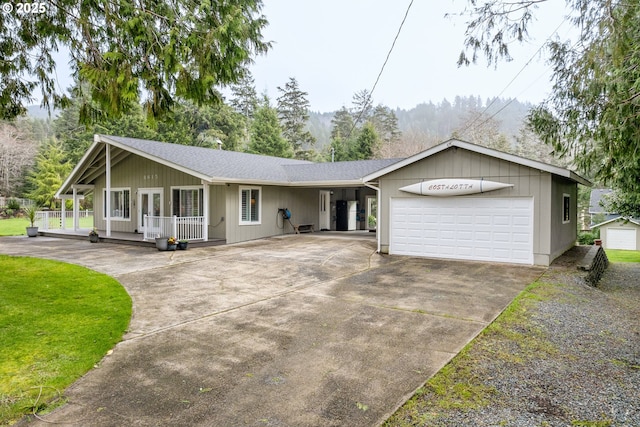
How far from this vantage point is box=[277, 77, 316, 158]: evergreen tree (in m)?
45.9

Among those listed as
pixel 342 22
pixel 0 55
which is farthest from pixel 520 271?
pixel 0 55

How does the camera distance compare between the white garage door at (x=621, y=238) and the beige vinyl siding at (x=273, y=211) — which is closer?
the beige vinyl siding at (x=273, y=211)

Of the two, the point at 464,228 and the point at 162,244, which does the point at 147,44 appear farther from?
the point at 464,228

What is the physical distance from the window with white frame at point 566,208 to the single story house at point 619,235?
17.9m

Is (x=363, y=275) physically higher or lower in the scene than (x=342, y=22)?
lower

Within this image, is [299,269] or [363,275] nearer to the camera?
[363,275]

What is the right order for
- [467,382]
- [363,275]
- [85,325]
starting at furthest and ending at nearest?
[363,275]
[85,325]
[467,382]

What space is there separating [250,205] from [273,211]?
1.36m

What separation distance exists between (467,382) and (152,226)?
1253 cm

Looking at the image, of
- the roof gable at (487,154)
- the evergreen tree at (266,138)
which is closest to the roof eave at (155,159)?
the roof gable at (487,154)

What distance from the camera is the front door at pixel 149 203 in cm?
1558

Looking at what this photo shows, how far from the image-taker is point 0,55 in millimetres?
6484

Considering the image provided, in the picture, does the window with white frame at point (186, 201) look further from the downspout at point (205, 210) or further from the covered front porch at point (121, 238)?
the covered front porch at point (121, 238)

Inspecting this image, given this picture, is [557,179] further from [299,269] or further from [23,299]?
[23,299]
